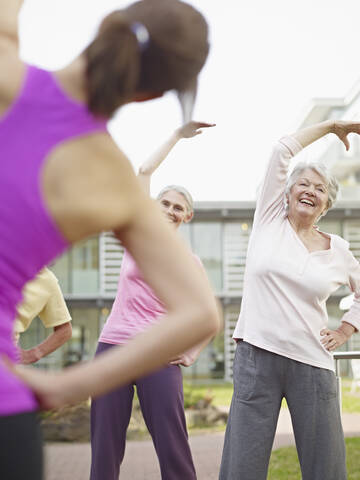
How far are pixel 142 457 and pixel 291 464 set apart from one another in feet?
5.82

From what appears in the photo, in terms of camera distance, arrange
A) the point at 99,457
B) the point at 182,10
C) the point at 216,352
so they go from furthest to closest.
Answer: the point at 216,352
the point at 99,457
the point at 182,10

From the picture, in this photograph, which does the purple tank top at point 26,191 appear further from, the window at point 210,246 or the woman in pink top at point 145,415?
the window at point 210,246

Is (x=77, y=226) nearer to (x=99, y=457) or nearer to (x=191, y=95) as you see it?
(x=191, y=95)

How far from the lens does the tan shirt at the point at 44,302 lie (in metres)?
3.14

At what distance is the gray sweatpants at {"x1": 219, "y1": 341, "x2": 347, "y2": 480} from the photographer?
2934 mm

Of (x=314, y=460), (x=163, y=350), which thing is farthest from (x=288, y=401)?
(x=163, y=350)

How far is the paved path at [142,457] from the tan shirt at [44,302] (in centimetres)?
312

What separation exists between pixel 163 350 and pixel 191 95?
389mm

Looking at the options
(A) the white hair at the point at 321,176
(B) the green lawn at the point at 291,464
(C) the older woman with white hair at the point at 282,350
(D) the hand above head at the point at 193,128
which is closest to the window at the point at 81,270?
(B) the green lawn at the point at 291,464

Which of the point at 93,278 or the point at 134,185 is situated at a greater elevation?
the point at 134,185

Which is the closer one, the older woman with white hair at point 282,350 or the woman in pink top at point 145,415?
the older woman with white hair at point 282,350

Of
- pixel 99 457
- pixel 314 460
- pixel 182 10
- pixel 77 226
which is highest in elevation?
pixel 182 10

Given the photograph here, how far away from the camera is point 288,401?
9.77ft

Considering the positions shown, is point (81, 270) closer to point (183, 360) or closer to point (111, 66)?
point (183, 360)
